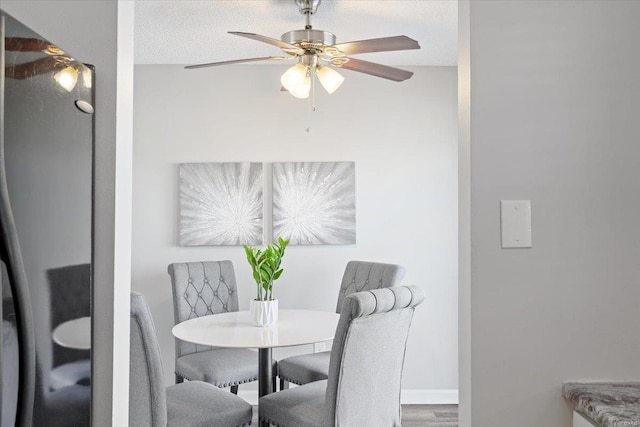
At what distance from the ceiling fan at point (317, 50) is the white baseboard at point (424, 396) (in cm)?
237

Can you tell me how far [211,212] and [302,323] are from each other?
1291 millimetres

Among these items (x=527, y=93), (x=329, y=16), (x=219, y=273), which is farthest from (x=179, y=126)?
(x=527, y=93)

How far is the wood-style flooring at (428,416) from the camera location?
11.6ft

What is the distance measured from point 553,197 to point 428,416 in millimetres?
2710

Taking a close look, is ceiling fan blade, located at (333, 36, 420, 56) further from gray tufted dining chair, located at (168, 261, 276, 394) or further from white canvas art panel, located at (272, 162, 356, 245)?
gray tufted dining chair, located at (168, 261, 276, 394)

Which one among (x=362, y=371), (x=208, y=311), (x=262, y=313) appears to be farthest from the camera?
(x=208, y=311)

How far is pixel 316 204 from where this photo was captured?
3939 mm

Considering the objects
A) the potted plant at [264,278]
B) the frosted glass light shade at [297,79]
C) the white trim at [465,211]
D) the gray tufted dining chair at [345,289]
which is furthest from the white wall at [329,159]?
the white trim at [465,211]

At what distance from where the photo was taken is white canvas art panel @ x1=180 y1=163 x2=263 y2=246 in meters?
3.91

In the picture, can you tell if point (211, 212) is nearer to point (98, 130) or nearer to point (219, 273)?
point (219, 273)

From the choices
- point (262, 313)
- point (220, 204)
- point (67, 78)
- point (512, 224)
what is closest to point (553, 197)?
point (512, 224)

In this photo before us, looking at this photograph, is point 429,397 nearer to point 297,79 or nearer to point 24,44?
point 297,79

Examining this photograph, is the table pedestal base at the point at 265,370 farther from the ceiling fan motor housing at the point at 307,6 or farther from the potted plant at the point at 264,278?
the ceiling fan motor housing at the point at 307,6

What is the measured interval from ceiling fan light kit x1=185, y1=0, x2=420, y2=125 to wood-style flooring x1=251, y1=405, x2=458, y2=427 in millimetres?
2268
